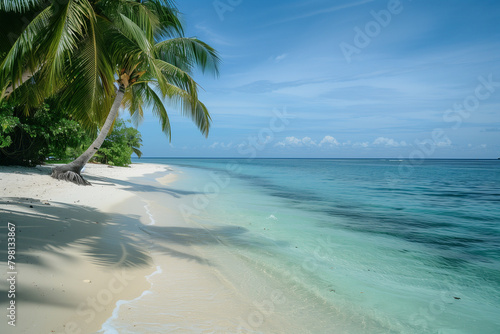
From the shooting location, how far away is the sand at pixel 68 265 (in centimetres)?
245

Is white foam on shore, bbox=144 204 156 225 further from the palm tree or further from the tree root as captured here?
the tree root

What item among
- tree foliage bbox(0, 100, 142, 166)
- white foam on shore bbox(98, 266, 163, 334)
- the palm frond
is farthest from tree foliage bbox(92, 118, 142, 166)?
white foam on shore bbox(98, 266, 163, 334)

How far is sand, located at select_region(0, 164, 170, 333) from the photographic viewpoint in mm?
2453

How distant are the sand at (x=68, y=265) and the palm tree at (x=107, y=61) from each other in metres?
2.58

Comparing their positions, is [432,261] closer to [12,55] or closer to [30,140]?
[12,55]

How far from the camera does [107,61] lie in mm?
6656

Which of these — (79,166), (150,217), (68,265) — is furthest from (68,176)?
(68,265)

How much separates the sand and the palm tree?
2582mm

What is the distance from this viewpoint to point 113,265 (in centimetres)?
384

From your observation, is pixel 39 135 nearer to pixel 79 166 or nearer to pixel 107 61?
pixel 79 166

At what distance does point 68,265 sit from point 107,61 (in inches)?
193

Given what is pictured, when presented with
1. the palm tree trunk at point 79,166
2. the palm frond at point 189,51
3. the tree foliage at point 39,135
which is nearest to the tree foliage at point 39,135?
the tree foliage at point 39,135

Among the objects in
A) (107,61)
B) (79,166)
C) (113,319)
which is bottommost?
(113,319)

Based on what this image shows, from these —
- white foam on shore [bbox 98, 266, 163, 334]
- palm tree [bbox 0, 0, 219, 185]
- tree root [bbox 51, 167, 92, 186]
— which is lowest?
white foam on shore [bbox 98, 266, 163, 334]
